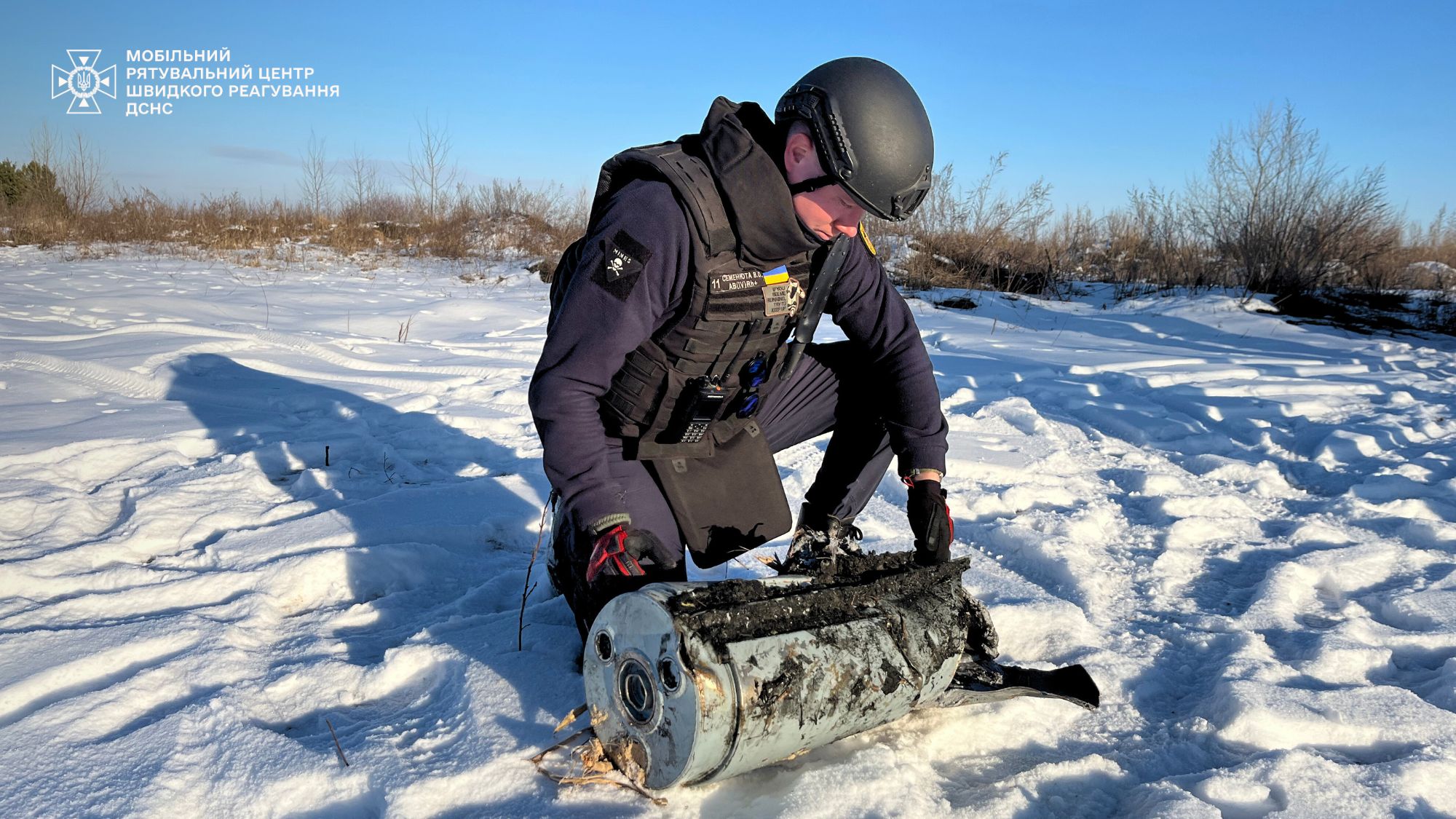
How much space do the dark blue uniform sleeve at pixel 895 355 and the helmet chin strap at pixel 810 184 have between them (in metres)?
0.33

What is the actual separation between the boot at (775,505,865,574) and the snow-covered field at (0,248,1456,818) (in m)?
0.37

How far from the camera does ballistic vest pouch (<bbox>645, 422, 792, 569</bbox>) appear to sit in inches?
90.1

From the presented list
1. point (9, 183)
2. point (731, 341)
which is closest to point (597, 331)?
point (731, 341)

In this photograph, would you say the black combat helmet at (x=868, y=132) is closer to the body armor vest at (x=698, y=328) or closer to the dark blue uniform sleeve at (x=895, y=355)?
the body armor vest at (x=698, y=328)

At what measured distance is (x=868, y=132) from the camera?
1.90 meters

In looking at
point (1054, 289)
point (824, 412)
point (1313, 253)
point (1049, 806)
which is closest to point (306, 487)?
point (824, 412)

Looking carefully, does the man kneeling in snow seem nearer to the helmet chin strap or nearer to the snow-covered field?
the helmet chin strap

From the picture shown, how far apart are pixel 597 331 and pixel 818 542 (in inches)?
34.3

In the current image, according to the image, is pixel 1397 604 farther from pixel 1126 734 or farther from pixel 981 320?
pixel 981 320

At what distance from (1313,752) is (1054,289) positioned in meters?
10.7

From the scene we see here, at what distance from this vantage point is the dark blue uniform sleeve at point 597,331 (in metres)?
1.86

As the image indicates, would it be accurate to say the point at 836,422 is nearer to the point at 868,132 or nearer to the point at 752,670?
the point at 868,132

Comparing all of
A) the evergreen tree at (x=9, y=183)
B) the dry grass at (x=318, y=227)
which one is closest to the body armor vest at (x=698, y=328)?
the dry grass at (x=318, y=227)

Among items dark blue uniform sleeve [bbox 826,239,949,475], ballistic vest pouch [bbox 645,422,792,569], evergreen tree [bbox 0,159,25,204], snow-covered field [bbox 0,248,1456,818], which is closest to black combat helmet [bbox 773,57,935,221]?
dark blue uniform sleeve [bbox 826,239,949,475]
